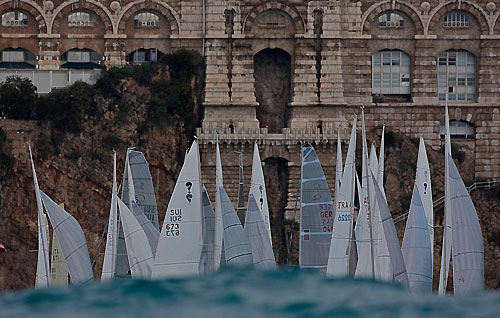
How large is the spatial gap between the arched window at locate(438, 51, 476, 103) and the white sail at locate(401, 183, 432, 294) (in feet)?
84.5

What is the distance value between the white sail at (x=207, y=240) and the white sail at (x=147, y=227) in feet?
10.2

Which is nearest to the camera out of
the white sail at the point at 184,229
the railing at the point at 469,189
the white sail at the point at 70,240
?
the white sail at the point at 184,229

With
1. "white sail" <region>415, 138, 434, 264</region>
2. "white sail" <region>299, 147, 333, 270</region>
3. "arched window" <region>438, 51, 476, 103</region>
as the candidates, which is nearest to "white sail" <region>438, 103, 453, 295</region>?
"white sail" <region>415, 138, 434, 264</region>

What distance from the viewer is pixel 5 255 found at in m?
96.4

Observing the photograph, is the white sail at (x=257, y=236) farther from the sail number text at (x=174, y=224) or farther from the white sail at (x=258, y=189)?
the sail number text at (x=174, y=224)

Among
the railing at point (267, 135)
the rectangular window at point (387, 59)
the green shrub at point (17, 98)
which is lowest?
the railing at point (267, 135)

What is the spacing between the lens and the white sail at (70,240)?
254 ft

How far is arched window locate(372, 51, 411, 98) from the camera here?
103m

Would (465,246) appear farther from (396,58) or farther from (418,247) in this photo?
(396,58)

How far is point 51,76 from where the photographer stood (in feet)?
332

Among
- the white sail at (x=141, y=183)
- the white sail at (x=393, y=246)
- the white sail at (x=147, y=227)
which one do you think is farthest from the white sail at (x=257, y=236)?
the white sail at (x=393, y=246)

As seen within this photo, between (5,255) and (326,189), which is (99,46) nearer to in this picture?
(5,255)

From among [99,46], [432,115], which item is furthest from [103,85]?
[432,115]

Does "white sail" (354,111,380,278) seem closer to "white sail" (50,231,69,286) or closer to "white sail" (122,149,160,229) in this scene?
"white sail" (122,149,160,229)
